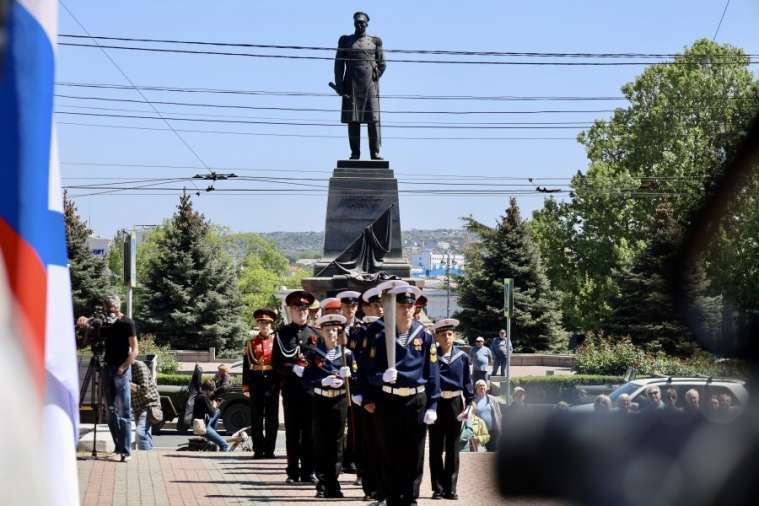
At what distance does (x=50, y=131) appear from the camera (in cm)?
284

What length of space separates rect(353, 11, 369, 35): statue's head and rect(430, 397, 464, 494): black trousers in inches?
796

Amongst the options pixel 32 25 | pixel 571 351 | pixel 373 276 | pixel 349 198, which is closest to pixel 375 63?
pixel 349 198

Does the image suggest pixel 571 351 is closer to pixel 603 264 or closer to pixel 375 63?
pixel 603 264

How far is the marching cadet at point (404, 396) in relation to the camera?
387 inches

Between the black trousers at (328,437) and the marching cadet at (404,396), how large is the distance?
1.81 m

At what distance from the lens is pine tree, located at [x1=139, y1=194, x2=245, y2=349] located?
57344 millimetres

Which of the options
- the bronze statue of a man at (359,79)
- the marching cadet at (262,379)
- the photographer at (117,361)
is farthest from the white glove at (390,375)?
the bronze statue of a man at (359,79)

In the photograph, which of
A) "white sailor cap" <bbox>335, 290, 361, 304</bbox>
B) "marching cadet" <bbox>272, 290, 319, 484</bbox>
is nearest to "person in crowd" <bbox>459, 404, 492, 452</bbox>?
"marching cadet" <bbox>272, 290, 319, 484</bbox>

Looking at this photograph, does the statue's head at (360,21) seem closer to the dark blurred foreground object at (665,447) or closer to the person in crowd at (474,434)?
the person in crowd at (474,434)

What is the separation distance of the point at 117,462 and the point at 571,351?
130 ft

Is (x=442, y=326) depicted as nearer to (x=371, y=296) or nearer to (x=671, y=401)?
(x=371, y=296)

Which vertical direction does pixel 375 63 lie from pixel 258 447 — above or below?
above

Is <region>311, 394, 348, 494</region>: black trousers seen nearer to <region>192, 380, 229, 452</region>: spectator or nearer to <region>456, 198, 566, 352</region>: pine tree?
<region>192, 380, 229, 452</region>: spectator

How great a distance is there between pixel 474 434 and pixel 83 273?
46076 millimetres
